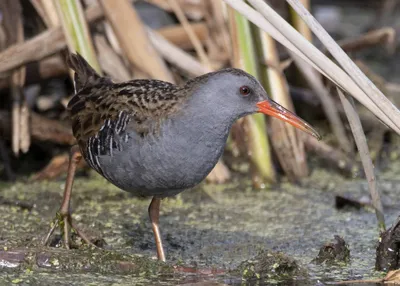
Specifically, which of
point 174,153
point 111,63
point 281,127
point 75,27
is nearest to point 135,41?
point 111,63

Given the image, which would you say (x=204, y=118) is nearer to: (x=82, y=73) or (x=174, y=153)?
(x=174, y=153)

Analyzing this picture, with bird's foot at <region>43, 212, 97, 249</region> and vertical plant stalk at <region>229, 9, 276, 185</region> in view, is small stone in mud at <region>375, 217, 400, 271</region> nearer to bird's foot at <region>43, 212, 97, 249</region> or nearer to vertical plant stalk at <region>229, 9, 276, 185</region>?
bird's foot at <region>43, 212, 97, 249</region>

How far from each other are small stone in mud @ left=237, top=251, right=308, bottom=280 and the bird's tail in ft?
3.72

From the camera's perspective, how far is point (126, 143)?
3.42 meters

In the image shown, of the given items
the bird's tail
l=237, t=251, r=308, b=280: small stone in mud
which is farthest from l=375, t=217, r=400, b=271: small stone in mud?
the bird's tail

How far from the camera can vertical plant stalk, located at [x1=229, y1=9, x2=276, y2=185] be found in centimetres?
480

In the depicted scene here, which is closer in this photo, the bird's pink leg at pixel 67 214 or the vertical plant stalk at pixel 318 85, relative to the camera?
the bird's pink leg at pixel 67 214

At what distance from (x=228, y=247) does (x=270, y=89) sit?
136cm

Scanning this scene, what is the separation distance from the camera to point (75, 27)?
4.60 m

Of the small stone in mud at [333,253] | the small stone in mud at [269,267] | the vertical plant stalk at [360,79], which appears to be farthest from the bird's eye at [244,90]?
the small stone in mud at [333,253]

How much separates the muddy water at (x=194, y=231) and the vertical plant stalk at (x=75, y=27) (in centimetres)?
78

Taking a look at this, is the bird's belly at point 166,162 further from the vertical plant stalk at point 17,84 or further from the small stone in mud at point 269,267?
the vertical plant stalk at point 17,84

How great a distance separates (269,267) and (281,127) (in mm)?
1756

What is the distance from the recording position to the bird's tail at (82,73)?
4.02 m
